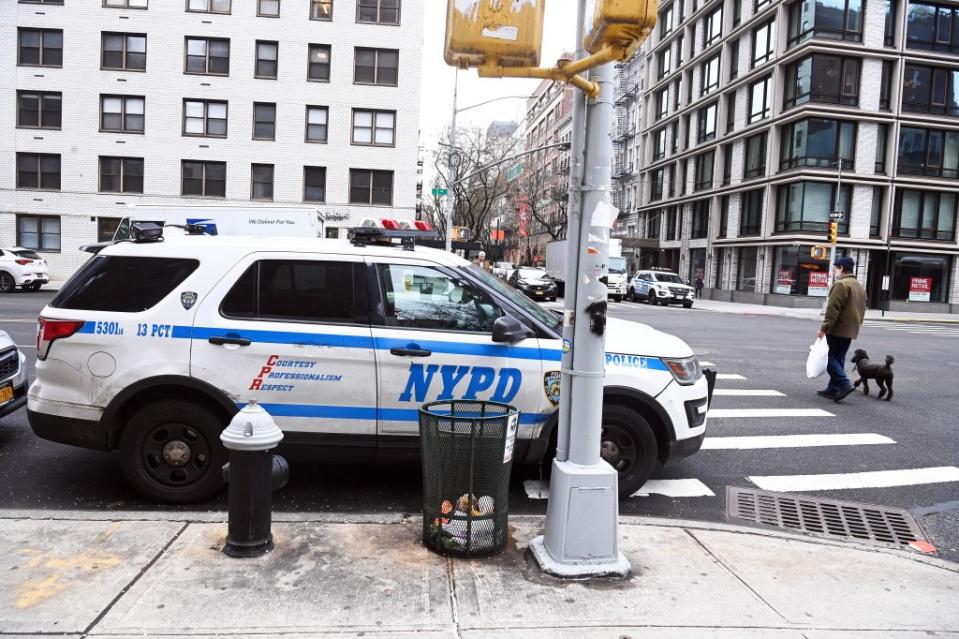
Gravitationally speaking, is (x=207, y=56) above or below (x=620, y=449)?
above

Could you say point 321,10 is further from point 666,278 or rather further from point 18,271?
point 666,278

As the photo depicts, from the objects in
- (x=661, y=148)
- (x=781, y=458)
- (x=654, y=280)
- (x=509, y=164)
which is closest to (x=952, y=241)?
(x=654, y=280)

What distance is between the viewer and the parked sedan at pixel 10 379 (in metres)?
6.04

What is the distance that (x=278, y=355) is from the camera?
492 centimetres

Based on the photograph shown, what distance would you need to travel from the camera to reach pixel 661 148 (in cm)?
5666

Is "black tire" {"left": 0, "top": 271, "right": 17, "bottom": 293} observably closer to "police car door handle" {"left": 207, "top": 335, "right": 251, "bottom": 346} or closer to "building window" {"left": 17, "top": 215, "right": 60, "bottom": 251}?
"building window" {"left": 17, "top": 215, "right": 60, "bottom": 251}

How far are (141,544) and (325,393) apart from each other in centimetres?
145

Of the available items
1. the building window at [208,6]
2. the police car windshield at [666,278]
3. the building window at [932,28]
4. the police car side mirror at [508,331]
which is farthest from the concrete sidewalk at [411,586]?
the building window at [932,28]

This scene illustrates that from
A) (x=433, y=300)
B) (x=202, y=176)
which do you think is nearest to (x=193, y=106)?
(x=202, y=176)

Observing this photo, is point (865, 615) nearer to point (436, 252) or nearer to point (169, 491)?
point (436, 252)

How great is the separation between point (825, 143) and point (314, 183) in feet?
86.5

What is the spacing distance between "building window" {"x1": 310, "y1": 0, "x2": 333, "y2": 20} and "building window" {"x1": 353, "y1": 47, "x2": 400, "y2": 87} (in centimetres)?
205

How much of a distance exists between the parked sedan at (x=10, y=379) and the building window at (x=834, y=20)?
130 ft

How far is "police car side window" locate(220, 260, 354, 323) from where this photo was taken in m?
5.03
